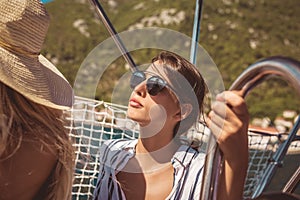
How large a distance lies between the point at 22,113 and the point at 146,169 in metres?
0.66

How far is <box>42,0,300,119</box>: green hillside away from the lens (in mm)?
6602

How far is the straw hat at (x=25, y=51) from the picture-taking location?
3.70 ft

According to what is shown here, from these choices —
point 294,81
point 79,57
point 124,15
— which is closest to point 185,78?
point 294,81

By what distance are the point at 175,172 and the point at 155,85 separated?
0.25 m

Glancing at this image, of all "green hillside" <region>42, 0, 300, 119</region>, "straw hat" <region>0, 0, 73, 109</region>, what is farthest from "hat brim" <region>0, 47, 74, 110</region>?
"green hillside" <region>42, 0, 300, 119</region>

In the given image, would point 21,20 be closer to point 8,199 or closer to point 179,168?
point 8,199

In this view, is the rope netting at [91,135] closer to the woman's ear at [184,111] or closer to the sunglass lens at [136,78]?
the woman's ear at [184,111]

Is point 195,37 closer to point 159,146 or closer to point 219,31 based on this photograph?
point 159,146

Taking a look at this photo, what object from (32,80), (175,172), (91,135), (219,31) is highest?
(219,31)

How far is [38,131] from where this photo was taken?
3.74 feet

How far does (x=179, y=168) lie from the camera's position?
66.2 inches

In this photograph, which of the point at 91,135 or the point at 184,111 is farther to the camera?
the point at 91,135

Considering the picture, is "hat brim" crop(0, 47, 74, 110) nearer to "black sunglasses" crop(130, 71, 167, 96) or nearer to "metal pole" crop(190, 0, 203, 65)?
"black sunglasses" crop(130, 71, 167, 96)

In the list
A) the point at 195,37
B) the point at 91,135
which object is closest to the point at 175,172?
the point at 195,37
